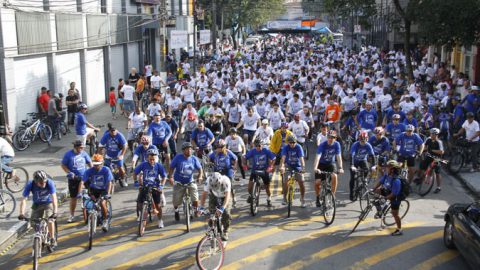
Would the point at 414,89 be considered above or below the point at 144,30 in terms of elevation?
below

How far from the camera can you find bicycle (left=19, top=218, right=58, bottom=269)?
8.64 m

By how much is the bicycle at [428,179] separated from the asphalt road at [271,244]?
0.99 metres

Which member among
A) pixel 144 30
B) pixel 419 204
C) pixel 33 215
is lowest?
pixel 419 204

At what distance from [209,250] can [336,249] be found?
238 cm

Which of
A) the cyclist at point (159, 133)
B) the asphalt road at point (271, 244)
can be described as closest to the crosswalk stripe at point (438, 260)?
the asphalt road at point (271, 244)

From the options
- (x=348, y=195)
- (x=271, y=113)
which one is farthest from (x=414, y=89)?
(x=348, y=195)

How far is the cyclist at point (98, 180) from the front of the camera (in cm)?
1038

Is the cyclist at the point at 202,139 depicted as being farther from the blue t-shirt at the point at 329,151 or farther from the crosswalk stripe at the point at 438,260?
Result: the crosswalk stripe at the point at 438,260

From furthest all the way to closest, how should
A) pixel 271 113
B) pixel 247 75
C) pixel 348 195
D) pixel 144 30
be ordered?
1. pixel 144 30
2. pixel 247 75
3. pixel 271 113
4. pixel 348 195

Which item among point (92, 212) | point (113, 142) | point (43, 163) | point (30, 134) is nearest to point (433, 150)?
point (113, 142)

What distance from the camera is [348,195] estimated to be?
1314cm

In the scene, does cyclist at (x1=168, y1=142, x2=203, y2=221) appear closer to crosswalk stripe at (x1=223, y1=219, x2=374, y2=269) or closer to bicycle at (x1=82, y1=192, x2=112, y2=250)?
bicycle at (x1=82, y1=192, x2=112, y2=250)

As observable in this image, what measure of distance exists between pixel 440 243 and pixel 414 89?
11.1 m

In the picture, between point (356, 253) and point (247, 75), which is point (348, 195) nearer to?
point (356, 253)
